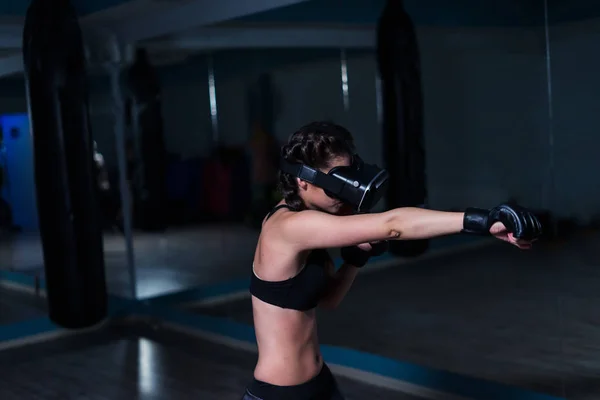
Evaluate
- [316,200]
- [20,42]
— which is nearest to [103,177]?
[20,42]

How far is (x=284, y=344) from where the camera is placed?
6.00ft

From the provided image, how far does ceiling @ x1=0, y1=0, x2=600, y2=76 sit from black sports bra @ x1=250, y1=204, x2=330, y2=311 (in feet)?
8.07

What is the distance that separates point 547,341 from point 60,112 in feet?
9.73

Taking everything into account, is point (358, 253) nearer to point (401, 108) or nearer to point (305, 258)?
point (305, 258)

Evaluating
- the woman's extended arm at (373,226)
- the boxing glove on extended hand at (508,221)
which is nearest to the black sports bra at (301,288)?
the woman's extended arm at (373,226)

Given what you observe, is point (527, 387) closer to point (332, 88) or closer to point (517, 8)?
point (517, 8)

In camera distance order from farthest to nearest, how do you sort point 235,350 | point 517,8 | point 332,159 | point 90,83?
point 90,83 → point 235,350 → point 517,8 → point 332,159

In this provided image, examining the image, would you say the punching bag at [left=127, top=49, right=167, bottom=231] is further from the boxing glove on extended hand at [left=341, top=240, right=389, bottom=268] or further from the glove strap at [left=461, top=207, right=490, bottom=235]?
the glove strap at [left=461, top=207, right=490, bottom=235]

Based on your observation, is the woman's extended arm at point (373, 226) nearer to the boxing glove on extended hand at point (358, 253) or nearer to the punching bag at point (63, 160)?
the boxing glove on extended hand at point (358, 253)

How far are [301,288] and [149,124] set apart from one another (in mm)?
3592

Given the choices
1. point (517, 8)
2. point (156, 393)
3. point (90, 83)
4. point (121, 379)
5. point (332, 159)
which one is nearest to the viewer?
point (332, 159)

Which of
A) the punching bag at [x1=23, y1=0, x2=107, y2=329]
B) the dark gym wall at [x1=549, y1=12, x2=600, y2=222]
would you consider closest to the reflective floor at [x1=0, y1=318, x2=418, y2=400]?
the punching bag at [x1=23, y1=0, x2=107, y2=329]

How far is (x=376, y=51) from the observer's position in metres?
4.62

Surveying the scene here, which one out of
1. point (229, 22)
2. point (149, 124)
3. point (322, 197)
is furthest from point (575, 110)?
point (149, 124)
